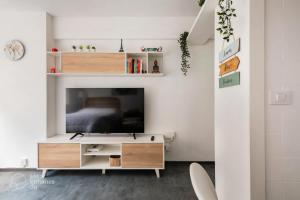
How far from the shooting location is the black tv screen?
2988 mm

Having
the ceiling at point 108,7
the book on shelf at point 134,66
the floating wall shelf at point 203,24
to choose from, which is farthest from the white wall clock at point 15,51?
the floating wall shelf at point 203,24

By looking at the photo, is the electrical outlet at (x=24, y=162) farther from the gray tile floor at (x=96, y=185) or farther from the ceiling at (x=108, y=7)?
the ceiling at (x=108, y=7)

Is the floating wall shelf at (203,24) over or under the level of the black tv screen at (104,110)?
over

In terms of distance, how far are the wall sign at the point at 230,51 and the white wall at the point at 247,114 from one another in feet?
0.14

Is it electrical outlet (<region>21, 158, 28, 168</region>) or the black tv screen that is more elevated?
the black tv screen

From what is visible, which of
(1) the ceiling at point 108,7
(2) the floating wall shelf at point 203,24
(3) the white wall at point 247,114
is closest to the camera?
(3) the white wall at point 247,114

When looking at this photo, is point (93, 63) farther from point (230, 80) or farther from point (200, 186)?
point (200, 186)

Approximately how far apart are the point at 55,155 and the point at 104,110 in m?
0.97

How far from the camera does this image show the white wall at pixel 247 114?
1178 mm

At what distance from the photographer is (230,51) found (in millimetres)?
1467

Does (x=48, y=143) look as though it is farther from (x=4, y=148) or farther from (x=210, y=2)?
(x=210, y=2)

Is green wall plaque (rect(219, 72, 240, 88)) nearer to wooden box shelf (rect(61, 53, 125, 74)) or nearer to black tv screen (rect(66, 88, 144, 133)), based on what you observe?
black tv screen (rect(66, 88, 144, 133))

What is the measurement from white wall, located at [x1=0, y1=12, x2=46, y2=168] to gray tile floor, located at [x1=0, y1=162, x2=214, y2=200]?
411 mm

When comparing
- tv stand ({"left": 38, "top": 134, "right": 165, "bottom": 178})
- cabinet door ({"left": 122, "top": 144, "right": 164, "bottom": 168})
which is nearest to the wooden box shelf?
tv stand ({"left": 38, "top": 134, "right": 165, "bottom": 178})
